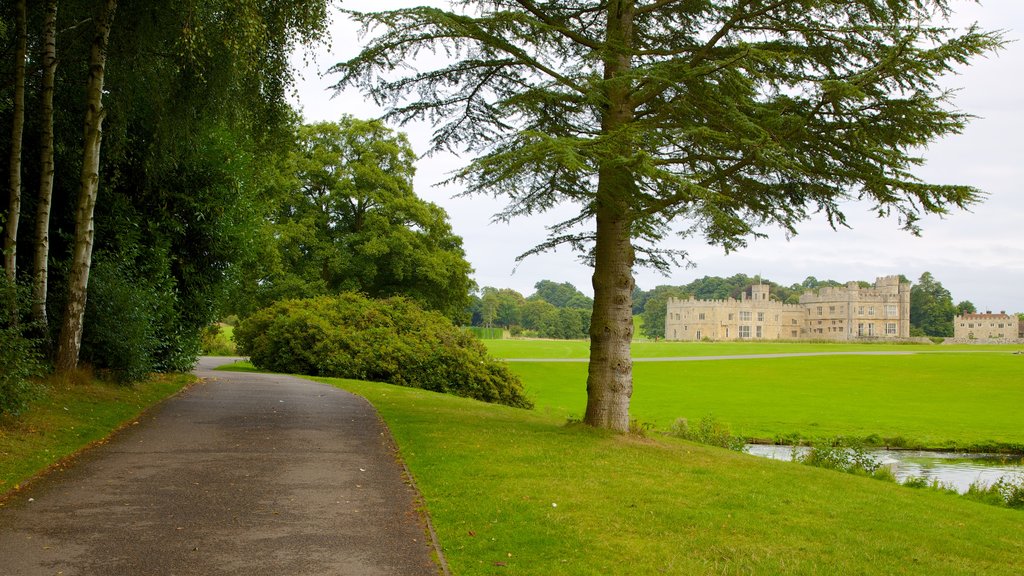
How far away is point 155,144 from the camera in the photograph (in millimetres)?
14008

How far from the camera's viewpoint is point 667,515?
7.10 meters

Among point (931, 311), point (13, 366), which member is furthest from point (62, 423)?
point (931, 311)

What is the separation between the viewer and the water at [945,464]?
16337 mm

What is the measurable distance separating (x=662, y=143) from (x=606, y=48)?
1764 millimetres

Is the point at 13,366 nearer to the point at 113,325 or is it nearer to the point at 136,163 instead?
the point at 113,325

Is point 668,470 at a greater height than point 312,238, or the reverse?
point 312,238

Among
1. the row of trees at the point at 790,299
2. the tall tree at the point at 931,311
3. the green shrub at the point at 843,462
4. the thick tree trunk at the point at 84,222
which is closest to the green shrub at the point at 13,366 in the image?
the thick tree trunk at the point at 84,222

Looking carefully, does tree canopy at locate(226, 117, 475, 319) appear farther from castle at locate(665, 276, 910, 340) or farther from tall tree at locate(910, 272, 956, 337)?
tall tree at locate(910, 272, 956, 337)

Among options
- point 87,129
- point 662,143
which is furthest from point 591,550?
point 87,129

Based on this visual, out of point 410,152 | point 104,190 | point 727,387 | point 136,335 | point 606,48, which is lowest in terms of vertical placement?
point 727,387

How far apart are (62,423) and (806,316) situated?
408 ft

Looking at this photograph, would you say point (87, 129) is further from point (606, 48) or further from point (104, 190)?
point (606, 48)

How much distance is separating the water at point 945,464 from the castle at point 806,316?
3748 inches

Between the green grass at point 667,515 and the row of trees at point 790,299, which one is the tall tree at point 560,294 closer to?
the row of trees at point 790,299
